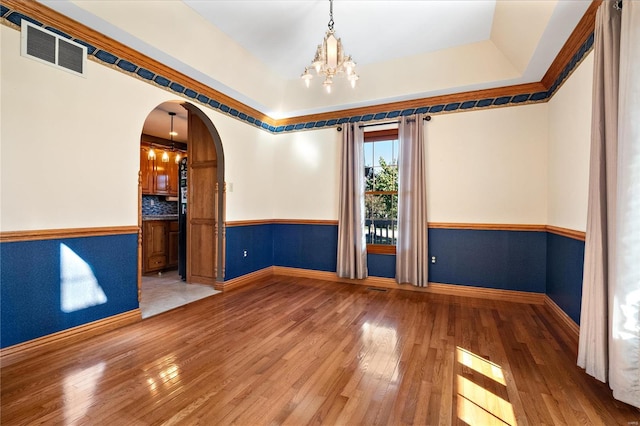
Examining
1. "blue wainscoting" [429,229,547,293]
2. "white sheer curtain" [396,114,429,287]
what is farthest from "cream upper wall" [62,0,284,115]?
"blue wainscoting" [429,229,547,293]

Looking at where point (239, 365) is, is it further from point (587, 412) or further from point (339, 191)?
point (339, 191)

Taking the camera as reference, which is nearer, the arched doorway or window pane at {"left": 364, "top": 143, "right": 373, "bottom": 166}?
the arched doorway

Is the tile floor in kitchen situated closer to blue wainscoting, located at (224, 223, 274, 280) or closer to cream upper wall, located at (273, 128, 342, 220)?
blue wainscoting, located at (224, 223, 274, 280)

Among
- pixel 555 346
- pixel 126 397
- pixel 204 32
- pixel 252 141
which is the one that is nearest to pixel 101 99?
pixel 204 32

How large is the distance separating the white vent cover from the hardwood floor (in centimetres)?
243

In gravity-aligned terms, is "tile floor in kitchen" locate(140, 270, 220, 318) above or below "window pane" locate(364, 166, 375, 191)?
below

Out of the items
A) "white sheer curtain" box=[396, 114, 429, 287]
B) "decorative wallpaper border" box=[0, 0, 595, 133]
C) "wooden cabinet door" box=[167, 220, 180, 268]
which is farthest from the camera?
"wooden cabinet door" box=[167, 220, 180, 268]

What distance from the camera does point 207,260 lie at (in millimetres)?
4594

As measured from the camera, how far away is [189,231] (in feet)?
15.6

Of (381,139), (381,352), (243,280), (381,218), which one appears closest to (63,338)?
(243,280)

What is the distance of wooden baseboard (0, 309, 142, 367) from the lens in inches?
88.0

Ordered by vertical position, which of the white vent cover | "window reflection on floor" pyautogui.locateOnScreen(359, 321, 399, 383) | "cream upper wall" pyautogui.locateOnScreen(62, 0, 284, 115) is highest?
"cream upper wall" pyautogui.locateOnScreen(62, 0, 284, 115)

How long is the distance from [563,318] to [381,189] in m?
2.79

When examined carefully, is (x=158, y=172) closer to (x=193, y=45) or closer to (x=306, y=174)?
(x=306, y=174)
